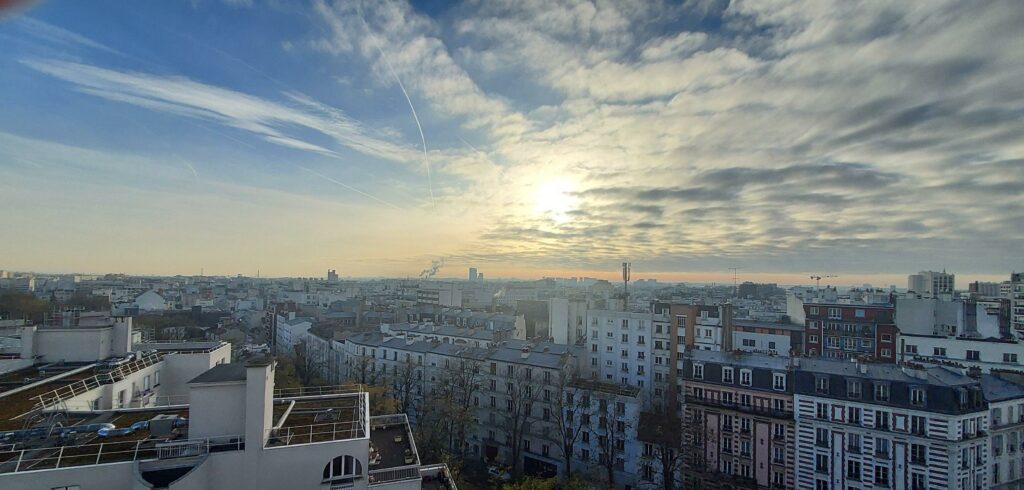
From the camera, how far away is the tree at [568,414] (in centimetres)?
3484

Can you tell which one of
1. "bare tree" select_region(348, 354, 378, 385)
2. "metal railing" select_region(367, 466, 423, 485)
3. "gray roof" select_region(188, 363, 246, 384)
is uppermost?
"gray roof" select_region(188, 363, 246, 384)

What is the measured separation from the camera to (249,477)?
1272 cm

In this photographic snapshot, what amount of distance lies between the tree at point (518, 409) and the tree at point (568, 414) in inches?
87.6

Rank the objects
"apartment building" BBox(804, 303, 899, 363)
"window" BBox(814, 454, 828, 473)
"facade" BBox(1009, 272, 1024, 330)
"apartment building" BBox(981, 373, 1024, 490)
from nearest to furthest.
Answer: "apartment building" BBox(981, 373, 1024, 490) → "window" BBox(814, 454, 828, 473) → "apartment building" BBox(804, 303, 899, 363) → "facade" BBox(1009, 272, 1024, 330)

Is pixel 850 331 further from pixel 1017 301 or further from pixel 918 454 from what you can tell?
pixel 1017 301

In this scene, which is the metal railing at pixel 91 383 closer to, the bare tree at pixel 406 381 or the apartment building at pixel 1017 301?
the bare tree at pixel 406 381

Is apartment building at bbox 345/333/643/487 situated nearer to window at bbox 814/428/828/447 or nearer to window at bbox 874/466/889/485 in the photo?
window at bbox 814/428/828/447

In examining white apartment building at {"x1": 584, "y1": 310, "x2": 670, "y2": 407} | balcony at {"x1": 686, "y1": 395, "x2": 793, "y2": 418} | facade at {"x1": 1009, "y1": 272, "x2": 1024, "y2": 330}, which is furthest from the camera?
facade at {"x1": 1009, "y1": 272, "x2": 1024, "y2": 330}

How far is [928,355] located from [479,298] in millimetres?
95811

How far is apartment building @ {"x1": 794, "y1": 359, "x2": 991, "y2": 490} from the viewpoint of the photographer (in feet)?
83.7

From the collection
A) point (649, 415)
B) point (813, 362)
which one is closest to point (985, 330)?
point (813, 362)

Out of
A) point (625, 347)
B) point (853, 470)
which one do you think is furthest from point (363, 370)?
point (853, 470)

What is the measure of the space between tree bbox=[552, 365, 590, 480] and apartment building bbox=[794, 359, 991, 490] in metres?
14.5

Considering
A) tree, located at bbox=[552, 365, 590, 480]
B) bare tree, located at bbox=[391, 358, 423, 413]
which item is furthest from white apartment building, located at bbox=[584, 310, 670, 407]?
bare tree, located at bbox=[391, 358, 423, 413]
